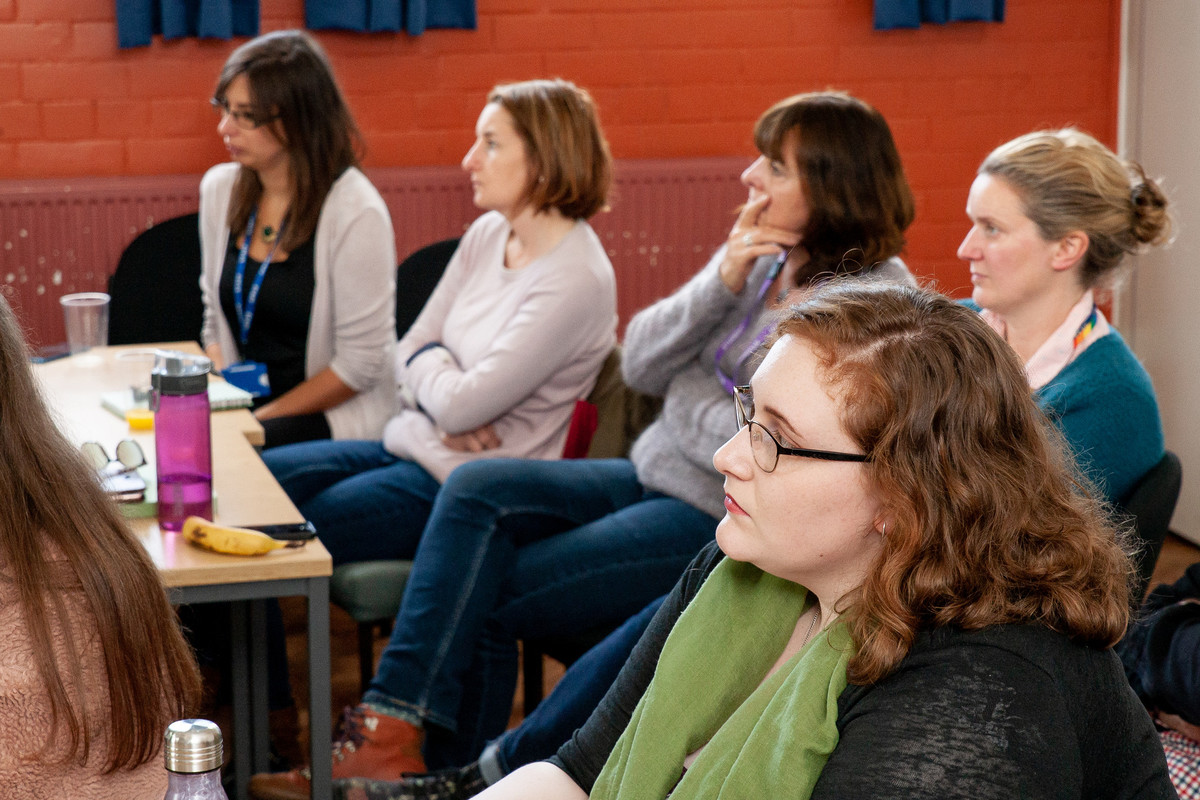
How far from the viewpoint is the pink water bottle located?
1.82 metres

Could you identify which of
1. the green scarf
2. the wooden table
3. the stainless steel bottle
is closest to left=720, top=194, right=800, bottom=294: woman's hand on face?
the wooden table

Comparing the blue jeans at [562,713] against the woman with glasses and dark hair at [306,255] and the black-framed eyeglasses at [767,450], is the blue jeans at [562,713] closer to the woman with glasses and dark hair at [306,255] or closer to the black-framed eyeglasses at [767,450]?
the black-framed eyeglasses at [767,450]

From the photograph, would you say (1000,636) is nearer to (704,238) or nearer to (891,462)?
(891,462)

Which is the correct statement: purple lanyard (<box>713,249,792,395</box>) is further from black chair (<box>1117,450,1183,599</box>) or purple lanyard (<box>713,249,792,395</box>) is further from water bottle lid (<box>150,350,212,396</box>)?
water bottle lid (<box>150,350,212,396</box>)

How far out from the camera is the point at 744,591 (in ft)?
4.15

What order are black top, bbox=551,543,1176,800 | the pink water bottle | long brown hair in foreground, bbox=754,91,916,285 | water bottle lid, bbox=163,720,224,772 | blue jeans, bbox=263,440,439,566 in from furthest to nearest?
1. blue jeans, bbox=263,440,439,566
2. long brown hair in foreground, bbox=754,91,916,285
3. the pink water bottle
4. black top, bbox=551,543,1176,800
5. water bottle lid, bbox=163,720,224,772

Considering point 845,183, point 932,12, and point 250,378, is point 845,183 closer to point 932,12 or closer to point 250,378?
point 250,378

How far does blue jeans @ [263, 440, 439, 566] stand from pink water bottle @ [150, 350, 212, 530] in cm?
57

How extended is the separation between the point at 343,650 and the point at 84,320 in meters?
1.03

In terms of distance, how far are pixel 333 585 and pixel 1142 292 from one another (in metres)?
2.86

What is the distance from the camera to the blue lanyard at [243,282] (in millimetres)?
3045

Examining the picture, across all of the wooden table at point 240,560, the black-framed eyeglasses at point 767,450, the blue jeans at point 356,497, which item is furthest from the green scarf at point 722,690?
the blue jeans at point 356,497

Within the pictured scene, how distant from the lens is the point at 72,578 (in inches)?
44.7

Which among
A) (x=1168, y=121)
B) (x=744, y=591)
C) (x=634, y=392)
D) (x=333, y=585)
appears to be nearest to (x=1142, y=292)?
(x=1168, y=121)
